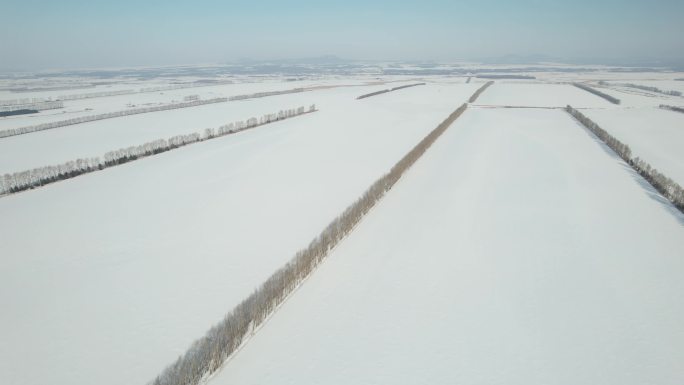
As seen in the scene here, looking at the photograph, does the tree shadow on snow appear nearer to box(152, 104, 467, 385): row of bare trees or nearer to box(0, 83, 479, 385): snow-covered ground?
box(152, 104, 467, 385): row of bare trees

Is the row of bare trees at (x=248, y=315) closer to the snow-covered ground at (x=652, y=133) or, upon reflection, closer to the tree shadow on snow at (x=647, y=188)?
the tree shadow on snow at (x=647, y=188)

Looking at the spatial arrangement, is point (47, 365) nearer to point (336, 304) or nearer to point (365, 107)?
point (336, 304)

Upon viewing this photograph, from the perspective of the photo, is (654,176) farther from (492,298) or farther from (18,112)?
(18,112)

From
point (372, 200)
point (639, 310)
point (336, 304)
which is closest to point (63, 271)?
point (336, 304)

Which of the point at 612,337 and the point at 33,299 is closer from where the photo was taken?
the point at 612,337

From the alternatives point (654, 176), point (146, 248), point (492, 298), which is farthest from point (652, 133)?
point (146, 248)

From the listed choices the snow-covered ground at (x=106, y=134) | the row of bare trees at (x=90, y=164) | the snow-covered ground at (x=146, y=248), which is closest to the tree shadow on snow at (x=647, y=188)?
the snow-covered ground at (x=146, y=248)

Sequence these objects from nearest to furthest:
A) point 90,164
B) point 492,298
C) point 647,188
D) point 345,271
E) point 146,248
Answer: point 492,298 < point 345,271 < point 146,248 < point 647,188 < point 90,164
